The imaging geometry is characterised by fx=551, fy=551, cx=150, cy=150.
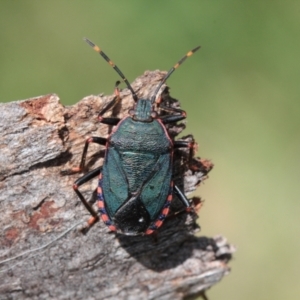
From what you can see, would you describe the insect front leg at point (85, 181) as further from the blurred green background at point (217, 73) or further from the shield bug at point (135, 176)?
the blurred green background at point (217, 73)

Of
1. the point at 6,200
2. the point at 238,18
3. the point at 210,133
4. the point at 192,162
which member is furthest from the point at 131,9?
the point at 6,200

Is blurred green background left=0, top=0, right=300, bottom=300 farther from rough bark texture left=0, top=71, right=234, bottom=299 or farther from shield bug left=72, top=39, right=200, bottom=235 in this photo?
shield bug left=72, top=39, right=200, bottom=235

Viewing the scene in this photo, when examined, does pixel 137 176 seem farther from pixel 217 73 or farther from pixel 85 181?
pixel 217 73

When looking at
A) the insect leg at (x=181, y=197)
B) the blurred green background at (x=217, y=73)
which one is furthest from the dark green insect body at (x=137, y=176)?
the blurred green background at (x=217, y=73)

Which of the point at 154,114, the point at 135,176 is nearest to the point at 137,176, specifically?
the point at 135,176

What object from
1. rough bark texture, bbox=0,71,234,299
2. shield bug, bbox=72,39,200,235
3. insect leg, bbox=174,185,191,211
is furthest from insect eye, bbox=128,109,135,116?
insect leg, bbox=174,185,191,211
